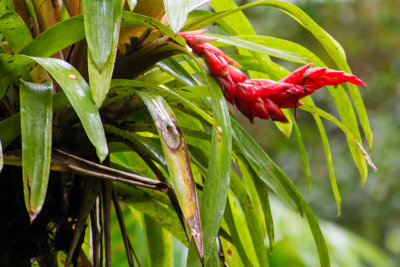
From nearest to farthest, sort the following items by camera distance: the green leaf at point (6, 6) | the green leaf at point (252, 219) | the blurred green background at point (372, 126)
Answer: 1. the green leaf at point (6, 6)
2. the green leaf at point (252, 219)
3. the blurred green background at point (372, 126)

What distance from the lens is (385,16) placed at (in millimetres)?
3742

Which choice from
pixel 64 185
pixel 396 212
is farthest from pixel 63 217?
pixel 396 212

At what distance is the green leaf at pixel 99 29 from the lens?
433mm

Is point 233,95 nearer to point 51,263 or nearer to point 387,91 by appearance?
point 51,263

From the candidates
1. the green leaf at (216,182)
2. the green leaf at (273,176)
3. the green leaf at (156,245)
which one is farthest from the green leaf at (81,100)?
the green leaf at (156,245)

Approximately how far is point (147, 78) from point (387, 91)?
3555 mm

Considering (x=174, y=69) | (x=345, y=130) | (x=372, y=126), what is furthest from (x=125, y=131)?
(x=372, y=126)

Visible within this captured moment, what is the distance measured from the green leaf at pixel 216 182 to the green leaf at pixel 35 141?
0.14 m

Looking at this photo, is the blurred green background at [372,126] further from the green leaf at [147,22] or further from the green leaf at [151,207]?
the green leaf at [147,22]

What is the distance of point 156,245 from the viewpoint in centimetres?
80

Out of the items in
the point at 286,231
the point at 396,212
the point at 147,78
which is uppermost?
the point at 147,78

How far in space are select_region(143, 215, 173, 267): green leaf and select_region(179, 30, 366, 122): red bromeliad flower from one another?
0.34 m

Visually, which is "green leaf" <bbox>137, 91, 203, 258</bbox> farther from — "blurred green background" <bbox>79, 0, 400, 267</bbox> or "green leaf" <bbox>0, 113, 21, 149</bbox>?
"blurred green background" <bbox>79, 0, 400, 267</bbox>

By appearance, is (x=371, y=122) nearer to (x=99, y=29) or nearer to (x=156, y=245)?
(x=156, y=245)
